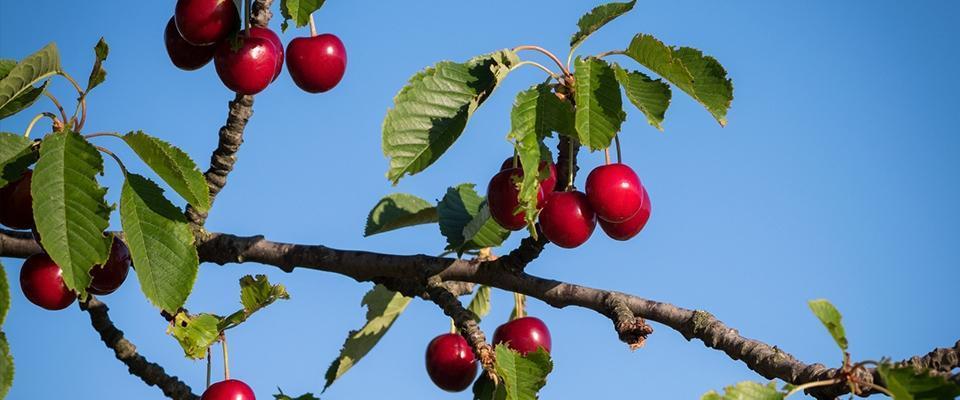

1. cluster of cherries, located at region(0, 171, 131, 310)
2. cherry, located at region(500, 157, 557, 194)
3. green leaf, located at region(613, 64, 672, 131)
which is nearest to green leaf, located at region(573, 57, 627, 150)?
green leaf, located at region(613, 64, 672, 131)

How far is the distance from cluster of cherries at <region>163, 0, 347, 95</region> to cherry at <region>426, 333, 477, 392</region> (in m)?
0.93

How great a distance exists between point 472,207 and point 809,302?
153 centimetres

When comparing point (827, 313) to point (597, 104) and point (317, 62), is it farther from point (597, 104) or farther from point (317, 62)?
point (317, 62)

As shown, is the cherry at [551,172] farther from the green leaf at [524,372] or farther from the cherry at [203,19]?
the cherry at [203,19]

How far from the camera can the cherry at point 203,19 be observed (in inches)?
112

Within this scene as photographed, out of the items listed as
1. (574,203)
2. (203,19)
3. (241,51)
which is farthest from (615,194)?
(203,19)

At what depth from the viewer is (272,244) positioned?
3281mm

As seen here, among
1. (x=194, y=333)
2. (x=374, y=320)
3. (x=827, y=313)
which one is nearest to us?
(x=827, y=313)

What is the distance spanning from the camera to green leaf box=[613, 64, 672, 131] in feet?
9.03

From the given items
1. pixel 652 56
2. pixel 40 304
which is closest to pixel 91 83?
pixel 40 304

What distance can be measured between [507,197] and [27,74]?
3.77 feet

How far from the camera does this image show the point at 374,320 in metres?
4.03

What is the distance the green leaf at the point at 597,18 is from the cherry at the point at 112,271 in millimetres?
1232

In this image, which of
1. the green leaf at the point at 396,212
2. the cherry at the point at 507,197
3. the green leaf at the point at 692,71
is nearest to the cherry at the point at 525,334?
the green leaf at the point at 396,212
